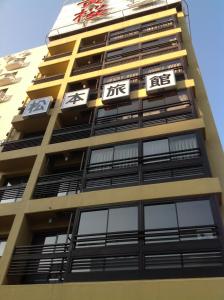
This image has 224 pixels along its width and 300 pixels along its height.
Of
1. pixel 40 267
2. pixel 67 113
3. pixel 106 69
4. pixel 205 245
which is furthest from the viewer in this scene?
pixel 106 69

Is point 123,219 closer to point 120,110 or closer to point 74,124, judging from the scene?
point 120,110

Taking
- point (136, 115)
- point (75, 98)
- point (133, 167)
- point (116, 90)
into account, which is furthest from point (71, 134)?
point (133, 167)

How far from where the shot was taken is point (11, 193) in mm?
18047

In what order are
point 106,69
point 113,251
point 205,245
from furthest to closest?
point 106,69 → point 113,251 → point 205,245

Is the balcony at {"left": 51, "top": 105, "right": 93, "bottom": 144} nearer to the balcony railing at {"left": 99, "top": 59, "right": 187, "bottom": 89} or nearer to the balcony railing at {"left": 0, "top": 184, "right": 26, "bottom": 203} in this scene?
the balcony railing at {"left": 99, "top": 59, "right": 187, "bottom": 89}

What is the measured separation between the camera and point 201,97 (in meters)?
20.3

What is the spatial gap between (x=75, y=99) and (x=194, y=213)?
11.5 m

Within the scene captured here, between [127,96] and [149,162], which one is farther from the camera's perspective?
[127,96]

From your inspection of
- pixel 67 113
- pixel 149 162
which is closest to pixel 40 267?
pixel 149 162

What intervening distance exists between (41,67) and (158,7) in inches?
442

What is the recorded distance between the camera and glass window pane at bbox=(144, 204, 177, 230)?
12.4 metres

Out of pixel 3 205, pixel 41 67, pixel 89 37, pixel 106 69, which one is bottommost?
pixel 3 205

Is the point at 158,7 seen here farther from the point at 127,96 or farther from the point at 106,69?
the point at 127,96

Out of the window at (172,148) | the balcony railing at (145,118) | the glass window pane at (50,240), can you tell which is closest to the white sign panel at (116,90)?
the balcony railing at (145,118)
